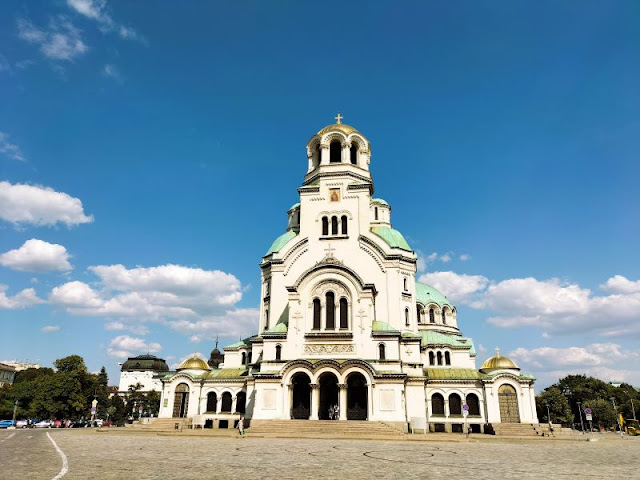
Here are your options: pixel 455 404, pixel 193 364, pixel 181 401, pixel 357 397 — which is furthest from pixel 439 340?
pixel 181 401

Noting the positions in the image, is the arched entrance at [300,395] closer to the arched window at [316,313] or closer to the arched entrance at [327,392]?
the arched entrance at [327,392]

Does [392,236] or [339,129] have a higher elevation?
[339,129]

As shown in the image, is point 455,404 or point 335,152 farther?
point 335,152

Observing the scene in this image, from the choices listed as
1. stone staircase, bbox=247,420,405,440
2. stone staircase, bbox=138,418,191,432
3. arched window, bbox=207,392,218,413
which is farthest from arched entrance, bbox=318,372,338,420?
stone staircase, bbox=138,418,191,432

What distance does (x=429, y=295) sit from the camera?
51.9 m

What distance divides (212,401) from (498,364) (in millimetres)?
25274

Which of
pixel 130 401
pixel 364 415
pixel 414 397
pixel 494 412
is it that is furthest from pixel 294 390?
pixel 130 401

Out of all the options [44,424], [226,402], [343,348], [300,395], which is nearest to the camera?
[343,348]

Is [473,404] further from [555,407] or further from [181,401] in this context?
[555,407]

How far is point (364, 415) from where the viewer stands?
3469 centimetres

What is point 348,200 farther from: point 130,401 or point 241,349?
point 130,401

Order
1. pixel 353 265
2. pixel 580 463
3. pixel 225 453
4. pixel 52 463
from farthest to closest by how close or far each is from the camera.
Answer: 1. pixel 353 265
2. pixel 225 453
3. pixel 580 463
4. pixel 52 463

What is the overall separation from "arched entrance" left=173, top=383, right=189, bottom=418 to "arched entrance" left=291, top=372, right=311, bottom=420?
39.0 ft

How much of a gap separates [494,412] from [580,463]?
23899mm
